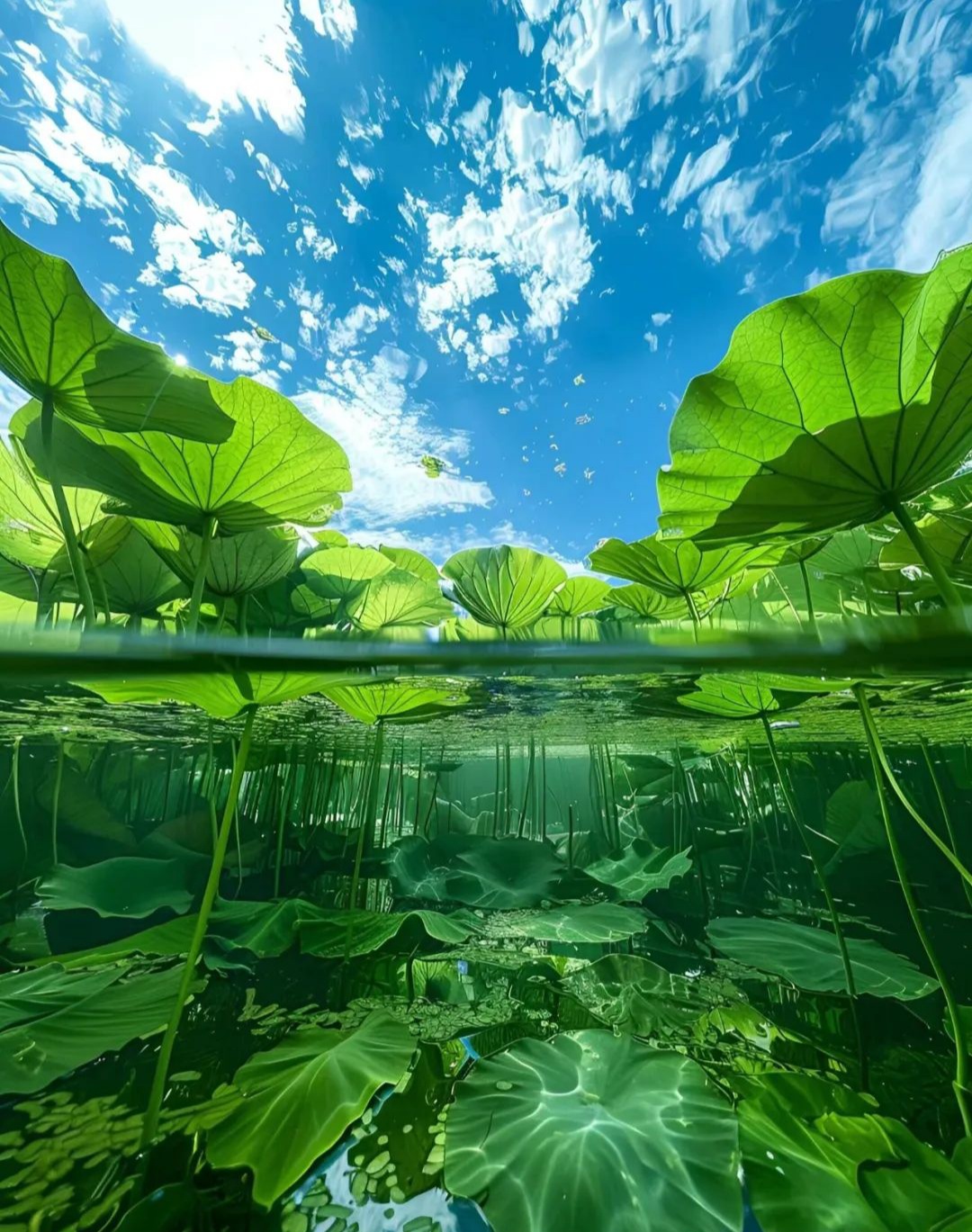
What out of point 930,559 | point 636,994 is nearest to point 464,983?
point 636,994

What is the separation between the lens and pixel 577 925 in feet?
3.91

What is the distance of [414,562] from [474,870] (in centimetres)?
120

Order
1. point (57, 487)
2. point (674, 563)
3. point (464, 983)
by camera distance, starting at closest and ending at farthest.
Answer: point (57, 487) < point (464, 983) < point (674, 563)

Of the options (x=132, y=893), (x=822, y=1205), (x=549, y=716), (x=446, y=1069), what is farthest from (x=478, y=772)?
(x=822, y=1205)

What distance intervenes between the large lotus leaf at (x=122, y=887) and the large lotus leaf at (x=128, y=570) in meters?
0.71

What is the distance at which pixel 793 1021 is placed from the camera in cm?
93

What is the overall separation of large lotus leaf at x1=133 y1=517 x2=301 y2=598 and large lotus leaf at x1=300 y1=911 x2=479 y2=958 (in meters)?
0.84

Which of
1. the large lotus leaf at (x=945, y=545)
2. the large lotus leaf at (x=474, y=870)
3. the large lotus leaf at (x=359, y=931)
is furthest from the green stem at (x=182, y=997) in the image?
the large lotus leaf at (x=945, y=545)

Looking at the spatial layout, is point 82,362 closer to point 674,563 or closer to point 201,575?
point 201,575

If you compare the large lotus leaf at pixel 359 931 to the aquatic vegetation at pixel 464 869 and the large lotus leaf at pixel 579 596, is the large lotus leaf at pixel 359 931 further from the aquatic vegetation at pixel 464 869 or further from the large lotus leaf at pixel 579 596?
the large lotus leaf at pixel 579 596

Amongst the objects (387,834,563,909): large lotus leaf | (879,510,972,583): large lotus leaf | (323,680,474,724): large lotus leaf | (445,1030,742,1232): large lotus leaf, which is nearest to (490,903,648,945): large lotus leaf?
(387,834,563,909): large lotus leaf

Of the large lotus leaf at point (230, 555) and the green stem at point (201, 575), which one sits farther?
the large lotus leaf at point (230, 555)

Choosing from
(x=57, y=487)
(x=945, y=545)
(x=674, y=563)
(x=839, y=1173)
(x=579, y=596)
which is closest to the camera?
(x=839, y=1173)

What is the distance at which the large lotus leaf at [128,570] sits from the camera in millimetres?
1115
